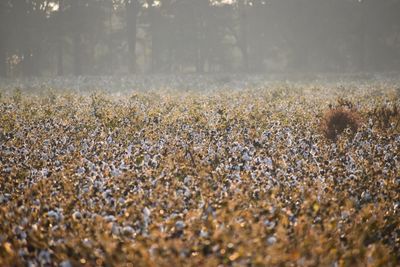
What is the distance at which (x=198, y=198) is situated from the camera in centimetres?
615

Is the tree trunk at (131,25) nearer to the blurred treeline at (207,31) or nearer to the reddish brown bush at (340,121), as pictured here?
the blurred treeline at (207,31)

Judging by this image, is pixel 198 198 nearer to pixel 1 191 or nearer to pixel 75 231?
pixel 75 231

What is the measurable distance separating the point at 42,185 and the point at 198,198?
6.06 ft

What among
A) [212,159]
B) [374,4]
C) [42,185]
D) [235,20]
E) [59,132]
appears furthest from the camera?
[235,20]

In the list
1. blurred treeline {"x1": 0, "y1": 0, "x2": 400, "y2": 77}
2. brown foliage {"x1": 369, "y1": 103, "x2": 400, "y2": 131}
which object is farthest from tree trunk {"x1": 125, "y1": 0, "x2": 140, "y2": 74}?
brown foliage {"x1": 369, "y1": 103, "x2": 400, "y2": 131}

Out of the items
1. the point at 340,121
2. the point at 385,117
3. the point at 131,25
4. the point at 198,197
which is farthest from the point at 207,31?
the point at 198,197

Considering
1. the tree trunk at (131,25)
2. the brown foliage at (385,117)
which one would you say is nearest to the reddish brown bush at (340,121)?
the brown foliage at (385,117)

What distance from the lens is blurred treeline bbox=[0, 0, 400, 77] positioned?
53.1 meters

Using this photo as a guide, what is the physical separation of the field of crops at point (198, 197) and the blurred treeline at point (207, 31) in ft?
141

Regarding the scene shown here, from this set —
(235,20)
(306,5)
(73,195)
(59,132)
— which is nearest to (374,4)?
(306,5)

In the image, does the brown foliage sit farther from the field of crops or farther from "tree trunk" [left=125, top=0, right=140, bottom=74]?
"tree trunk" [left=125, top=0, right=140, bottom=74]

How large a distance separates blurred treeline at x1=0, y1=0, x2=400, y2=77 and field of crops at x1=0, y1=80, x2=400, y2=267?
42984 millimetres

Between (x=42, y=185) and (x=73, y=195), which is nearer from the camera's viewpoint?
(x=73, y=195)

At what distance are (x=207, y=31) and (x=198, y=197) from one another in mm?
58030
